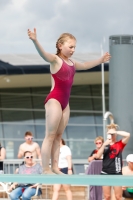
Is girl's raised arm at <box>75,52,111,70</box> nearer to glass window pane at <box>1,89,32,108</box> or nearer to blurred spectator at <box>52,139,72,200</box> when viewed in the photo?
blurred spectator at <box>52,139,72,200</box>

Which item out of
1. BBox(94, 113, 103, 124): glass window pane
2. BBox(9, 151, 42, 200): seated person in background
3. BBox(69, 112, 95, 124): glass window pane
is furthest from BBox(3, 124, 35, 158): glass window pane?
BBox(9, 151, 42, 200): seated person in background

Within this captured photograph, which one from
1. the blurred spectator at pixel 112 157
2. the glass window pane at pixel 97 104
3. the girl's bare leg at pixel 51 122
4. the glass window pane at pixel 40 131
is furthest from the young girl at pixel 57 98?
the glass window pane at pixel 97 104

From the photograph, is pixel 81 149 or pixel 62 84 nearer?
pixel 62 84

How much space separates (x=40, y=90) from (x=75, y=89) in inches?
62.9

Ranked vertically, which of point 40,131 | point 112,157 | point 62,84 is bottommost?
point 112,157

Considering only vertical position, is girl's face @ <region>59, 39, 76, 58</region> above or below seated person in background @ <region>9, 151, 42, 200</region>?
above

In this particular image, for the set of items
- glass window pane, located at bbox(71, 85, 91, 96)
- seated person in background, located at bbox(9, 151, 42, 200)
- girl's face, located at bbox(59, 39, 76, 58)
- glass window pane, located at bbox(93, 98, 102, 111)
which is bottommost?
seated person in background, located at bbox(9, 151, 42, 200)

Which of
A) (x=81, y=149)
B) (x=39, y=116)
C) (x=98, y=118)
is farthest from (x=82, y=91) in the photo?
(x=81, y=149)

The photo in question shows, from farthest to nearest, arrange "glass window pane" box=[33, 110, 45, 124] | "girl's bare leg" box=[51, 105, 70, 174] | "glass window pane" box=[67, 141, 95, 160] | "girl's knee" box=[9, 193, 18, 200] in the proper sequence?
"glass window pane" box=[33, 110, 45, 124] < "glass window pane" box=[67, 141, 95, 160] < "girl's knee" box=[9, 193, 18, 200] < "girl's bare leg" box=[51, 105, 70, 174]

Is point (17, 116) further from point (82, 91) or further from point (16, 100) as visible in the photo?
point (82, 91)

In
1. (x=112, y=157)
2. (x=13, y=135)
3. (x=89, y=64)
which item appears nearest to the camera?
(x=89, y=64)

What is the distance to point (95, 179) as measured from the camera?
17.6 feet

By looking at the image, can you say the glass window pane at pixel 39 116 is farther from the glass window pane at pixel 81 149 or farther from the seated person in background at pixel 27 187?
the seated person in background at pixel 27 187

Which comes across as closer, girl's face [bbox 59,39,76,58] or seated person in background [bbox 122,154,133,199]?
girl's face [bbox 59,39,76,58]
